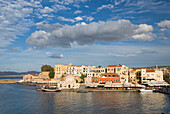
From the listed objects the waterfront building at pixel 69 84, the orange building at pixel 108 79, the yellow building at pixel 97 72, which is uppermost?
the yellow building at pixel 97 72

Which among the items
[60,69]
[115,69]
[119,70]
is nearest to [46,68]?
[60,69]

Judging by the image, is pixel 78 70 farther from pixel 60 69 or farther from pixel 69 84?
pixel 69 84

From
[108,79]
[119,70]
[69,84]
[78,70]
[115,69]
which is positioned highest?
[115,69]

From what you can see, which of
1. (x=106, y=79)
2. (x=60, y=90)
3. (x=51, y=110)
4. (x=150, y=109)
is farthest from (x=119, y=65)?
(x=51, y=110)

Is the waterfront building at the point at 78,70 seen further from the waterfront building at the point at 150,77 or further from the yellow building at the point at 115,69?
the waterfront building at the point at 150,77

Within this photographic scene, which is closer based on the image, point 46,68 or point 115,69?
point 115,69

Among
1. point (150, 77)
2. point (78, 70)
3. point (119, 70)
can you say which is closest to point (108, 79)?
point (119, 70)

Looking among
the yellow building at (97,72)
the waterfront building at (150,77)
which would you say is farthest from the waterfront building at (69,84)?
the waterfront building at (150,77)

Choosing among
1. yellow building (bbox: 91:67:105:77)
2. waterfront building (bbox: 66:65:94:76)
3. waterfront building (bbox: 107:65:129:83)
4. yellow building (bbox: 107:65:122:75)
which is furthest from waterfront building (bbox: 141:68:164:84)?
waterfront building (bbox: 66:65:94:76)

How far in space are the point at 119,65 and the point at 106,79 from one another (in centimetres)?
2262

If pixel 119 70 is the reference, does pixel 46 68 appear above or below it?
above

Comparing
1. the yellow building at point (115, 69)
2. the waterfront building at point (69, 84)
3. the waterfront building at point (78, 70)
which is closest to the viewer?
the waterfront building at point (69, 84)

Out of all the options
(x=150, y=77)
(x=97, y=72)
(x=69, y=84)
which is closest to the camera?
(x=69, y=84)

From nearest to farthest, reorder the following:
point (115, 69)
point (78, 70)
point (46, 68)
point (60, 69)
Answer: point (115, 69) → point (78, 70) → point (60, 69) → point (46, 68)
